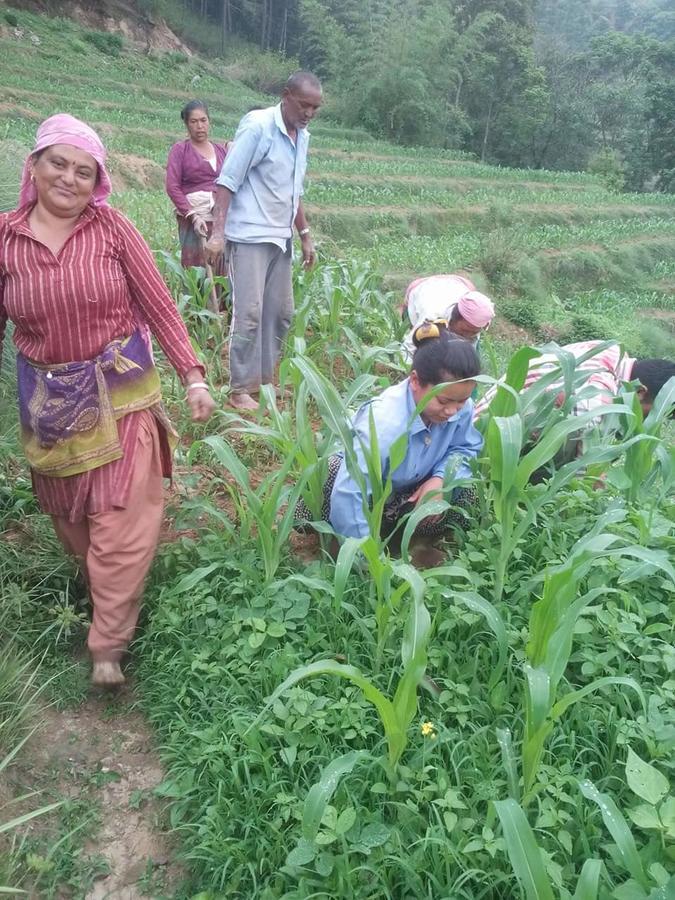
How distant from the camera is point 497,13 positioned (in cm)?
3198

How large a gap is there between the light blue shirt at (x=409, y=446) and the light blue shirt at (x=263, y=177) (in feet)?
4.71

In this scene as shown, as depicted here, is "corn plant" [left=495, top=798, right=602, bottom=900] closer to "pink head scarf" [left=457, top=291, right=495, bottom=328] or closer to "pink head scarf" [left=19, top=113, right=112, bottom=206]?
"pink head scarf" [left=19, top=113, right=112, bottom=206]

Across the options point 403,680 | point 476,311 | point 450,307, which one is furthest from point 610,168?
point 403,680

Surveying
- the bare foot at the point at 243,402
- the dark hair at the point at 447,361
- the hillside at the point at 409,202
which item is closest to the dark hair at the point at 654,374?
the dark hair at the point at 447,361

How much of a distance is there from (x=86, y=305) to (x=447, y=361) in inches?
42.6

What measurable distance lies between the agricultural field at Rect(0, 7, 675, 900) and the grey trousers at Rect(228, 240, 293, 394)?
51 cm

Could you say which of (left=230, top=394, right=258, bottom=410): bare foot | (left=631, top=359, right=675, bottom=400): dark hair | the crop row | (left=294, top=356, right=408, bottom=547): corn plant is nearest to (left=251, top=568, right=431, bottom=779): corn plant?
(left=294, top=356, right=408, bottom=547): corn plant

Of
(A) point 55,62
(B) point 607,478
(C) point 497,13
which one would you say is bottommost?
(B) point 607,478

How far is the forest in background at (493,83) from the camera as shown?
2978 cm

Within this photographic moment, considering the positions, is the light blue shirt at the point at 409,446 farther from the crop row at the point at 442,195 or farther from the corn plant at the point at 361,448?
the crop row at the point at 442,195

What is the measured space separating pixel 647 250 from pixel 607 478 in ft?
51.5

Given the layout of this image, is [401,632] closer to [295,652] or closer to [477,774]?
[295,652]

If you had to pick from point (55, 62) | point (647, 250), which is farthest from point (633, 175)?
point (55, 62)

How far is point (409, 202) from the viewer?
15.6 metres
